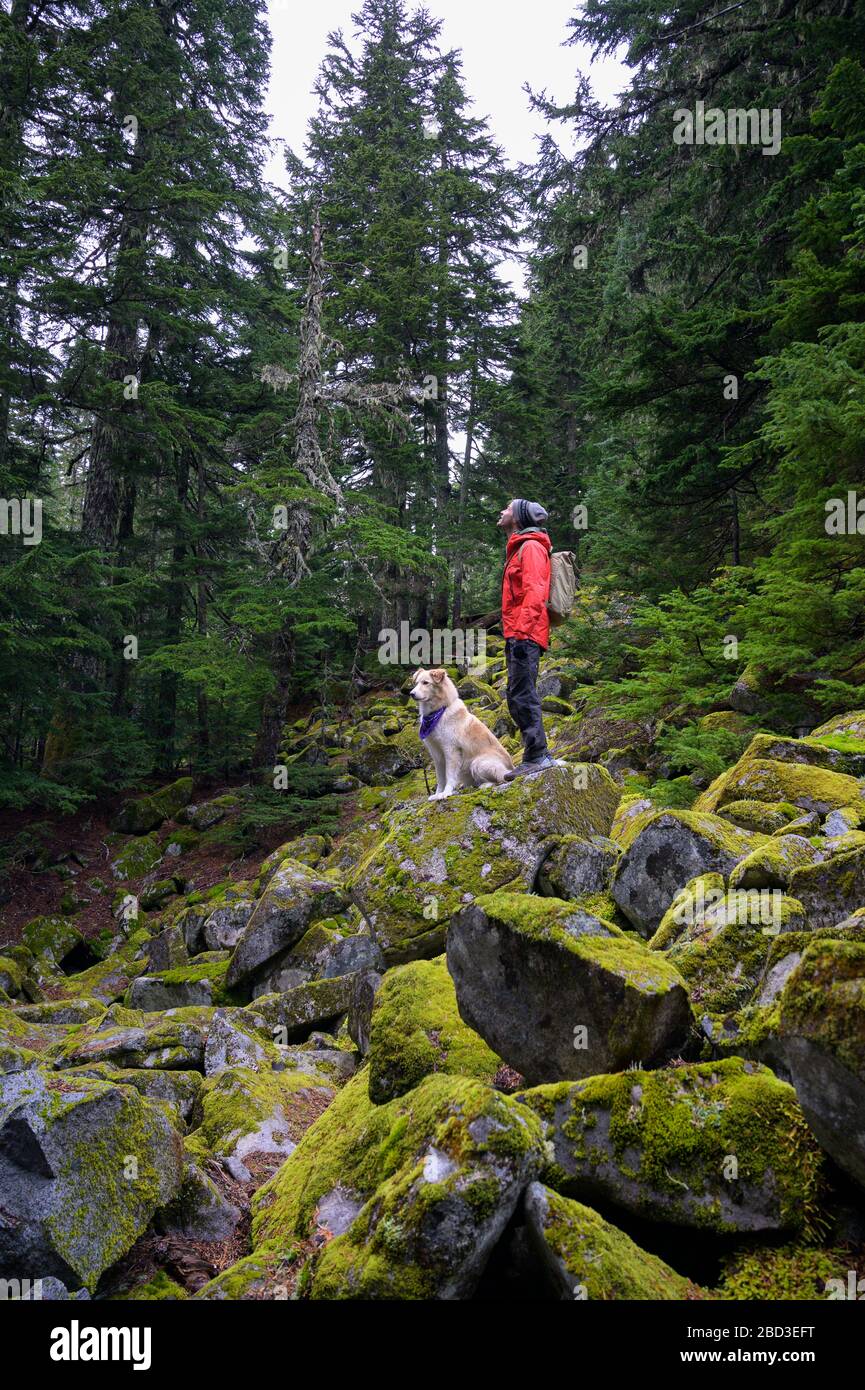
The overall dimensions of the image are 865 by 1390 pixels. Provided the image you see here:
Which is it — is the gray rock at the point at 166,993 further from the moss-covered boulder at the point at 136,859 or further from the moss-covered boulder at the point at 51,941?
the moss-covered boulder at the point at 136,859

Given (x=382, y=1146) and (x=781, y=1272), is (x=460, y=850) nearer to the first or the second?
(x=382, y=1146)

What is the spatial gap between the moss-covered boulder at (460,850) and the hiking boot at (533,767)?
96 mm

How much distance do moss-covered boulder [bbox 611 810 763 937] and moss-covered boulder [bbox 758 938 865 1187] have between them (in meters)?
2.35

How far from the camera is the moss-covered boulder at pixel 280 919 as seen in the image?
8.85 m

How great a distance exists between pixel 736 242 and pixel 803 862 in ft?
36.3

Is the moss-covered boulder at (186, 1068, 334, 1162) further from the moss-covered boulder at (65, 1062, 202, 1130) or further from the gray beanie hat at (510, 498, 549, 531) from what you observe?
the gray beanie hat at (510, 498, 549, 531)

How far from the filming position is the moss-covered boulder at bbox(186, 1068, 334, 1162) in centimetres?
479

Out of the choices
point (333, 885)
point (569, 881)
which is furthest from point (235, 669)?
point (569, 881)

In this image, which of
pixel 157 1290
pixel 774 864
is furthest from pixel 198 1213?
pixel 774 864

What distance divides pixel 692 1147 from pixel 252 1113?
10.9ft

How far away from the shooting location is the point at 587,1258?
2.40 metres

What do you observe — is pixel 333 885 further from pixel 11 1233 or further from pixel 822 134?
pixel 822 134

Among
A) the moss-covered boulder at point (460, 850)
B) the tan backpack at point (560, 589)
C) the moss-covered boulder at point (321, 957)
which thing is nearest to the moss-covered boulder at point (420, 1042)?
the moss-covered boulder at point (460, 850)

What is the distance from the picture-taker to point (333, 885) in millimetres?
9641
